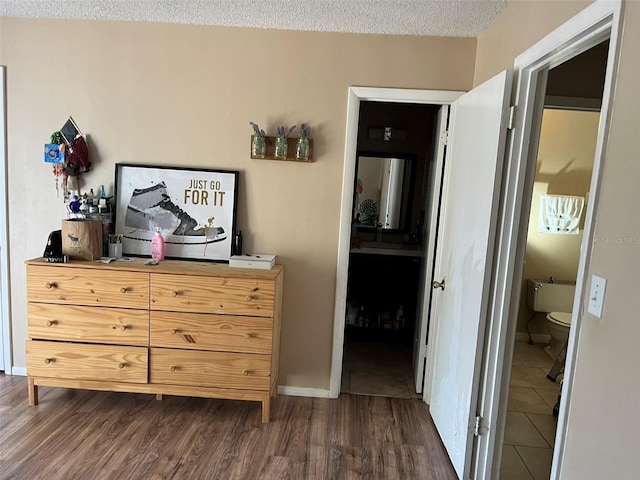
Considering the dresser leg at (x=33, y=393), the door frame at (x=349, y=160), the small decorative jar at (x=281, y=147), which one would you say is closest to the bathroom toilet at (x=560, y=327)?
the door frame at (x=349, y=160)

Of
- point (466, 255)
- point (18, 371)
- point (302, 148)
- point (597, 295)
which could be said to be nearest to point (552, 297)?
point (466, 255)

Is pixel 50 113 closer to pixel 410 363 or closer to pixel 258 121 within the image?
pixel 258 121

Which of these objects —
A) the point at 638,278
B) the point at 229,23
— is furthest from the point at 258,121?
the point at 638,278

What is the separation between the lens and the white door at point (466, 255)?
199 centimetres

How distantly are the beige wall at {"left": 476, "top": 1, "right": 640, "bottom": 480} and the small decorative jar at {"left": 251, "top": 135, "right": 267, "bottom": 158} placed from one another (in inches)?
74.8

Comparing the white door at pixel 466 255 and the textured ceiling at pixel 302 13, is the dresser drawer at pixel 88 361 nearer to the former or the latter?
the white door at pixel 466 255

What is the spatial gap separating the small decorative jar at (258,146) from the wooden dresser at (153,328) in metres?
0.75

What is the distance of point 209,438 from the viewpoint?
8.07 feet

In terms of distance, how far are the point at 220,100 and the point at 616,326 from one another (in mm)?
2409

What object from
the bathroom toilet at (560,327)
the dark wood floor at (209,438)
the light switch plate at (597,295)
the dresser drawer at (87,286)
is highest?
the light switch plate at (597,295)

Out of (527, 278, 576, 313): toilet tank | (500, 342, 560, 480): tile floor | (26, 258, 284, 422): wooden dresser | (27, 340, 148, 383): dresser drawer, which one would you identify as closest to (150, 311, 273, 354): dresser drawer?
(26, 258, 284, 422): wooden dresser

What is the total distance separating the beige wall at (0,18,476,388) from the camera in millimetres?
2719

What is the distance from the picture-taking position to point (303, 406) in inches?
113

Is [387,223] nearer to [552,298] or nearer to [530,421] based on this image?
[552,298]
